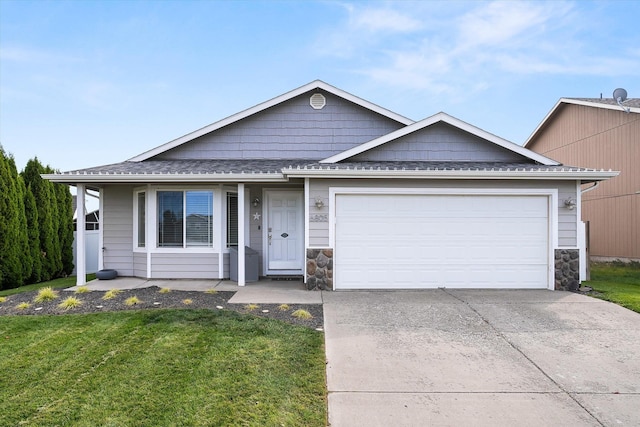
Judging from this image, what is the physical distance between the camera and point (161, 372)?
147 inches

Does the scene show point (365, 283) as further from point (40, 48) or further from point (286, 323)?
point (40, 48)

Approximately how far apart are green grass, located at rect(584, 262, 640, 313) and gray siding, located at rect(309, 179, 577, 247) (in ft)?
3.92

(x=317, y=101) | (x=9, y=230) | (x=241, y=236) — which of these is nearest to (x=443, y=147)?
(x=317, y=101)

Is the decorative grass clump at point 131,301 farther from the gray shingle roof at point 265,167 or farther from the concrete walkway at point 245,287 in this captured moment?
the gray shingle roof at point 265,167

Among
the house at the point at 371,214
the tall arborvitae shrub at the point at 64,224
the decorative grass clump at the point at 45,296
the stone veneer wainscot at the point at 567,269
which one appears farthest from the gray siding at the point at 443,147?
the tall arborvitae shrub at the point at 64,224

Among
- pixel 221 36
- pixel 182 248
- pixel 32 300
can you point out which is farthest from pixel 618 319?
pixel 221 36

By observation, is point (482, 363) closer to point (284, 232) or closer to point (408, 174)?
point (408, 174)

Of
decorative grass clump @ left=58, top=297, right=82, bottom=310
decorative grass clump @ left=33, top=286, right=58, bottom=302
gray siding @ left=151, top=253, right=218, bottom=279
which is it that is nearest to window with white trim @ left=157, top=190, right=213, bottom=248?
gray siding @ left=151, top=253, right=218, bottom=279

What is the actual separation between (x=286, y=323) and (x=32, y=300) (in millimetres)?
5127

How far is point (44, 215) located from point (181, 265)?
5.21m

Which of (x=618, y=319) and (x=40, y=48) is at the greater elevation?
(x=40, y=48)

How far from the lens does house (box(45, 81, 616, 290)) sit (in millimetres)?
7855

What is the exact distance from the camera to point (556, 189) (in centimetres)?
789

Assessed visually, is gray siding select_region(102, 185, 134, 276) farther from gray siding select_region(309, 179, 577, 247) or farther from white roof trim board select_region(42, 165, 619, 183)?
gray siding select_region(309, 179, 577, 247)
